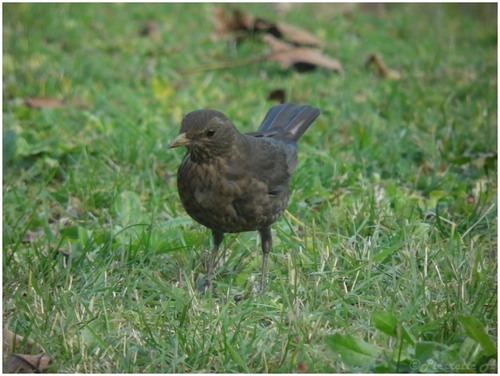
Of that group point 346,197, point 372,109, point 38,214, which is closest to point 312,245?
point 346,197

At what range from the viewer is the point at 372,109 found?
22.8ft

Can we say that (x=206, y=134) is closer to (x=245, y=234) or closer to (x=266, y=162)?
(x=266, y=162)

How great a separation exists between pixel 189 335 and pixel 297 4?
22.3 feet

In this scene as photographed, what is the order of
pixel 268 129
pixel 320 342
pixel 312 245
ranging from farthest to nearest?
pixel 268 129 < pixel 312 245 < pixel 320 342

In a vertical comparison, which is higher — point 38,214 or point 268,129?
point 268,129

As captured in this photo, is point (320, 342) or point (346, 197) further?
point (346, 197)

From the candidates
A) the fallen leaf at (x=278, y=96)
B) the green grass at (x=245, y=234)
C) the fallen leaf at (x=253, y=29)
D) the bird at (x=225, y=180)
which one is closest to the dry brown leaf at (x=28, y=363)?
the green grass at (x=245, y=234)

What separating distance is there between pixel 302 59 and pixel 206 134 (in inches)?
152

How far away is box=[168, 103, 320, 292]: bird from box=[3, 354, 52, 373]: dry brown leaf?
38.4 inches

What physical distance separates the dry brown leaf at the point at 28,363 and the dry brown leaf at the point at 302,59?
4.77 m

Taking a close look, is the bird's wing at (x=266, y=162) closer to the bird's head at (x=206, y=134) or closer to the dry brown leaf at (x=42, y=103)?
the bird's head at (x=206, y=134)

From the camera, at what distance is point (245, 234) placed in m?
4.71

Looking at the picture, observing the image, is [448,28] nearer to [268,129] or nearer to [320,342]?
[268,129]

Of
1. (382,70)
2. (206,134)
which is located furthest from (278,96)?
(206,134)
